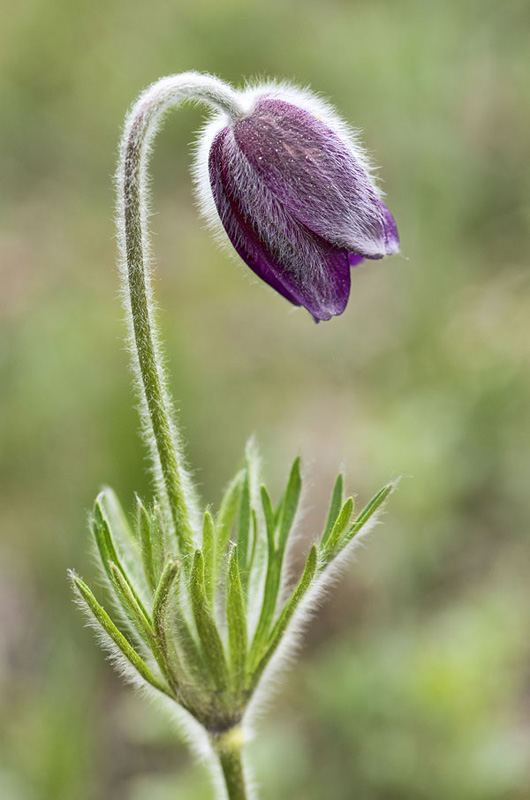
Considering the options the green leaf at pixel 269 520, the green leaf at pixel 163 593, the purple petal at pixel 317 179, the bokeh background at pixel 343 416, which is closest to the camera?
the green leaf at pixel 163 593

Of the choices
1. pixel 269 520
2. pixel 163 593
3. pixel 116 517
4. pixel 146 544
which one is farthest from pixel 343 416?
pixel 163 593

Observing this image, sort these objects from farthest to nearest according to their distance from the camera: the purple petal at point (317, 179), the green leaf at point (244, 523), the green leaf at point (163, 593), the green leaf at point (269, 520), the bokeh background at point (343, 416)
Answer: the bokeh background at point (343, 416), the green leaf at point (244, 523), the green leaf at point (269, 520), the purple petal at point (317, 179), the green leaf at point (163, 593)

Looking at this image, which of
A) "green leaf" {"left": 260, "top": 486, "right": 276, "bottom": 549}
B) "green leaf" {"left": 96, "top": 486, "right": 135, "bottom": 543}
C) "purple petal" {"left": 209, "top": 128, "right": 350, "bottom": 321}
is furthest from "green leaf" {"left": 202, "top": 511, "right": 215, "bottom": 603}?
"purple petal" {"left": 209, "top": 128, "right": 350, "bottom": 321}

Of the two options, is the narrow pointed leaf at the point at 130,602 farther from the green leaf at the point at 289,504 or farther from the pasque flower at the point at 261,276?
the green leaf at the point at 289,504

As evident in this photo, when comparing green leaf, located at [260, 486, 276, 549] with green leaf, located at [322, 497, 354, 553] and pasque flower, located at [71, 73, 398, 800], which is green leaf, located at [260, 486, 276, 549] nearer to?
pasque flower, located at [71, 73, 398, 800]

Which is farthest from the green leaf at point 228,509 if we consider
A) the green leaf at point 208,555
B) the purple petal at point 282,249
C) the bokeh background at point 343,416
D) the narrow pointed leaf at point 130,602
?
the bokeh background at point 343,416

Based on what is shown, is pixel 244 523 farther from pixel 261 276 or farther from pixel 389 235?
pixel 389 235

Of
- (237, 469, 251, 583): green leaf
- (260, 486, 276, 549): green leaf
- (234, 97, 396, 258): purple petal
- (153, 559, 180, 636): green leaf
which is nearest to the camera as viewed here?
(153, 559, 180, 636): green leaf
